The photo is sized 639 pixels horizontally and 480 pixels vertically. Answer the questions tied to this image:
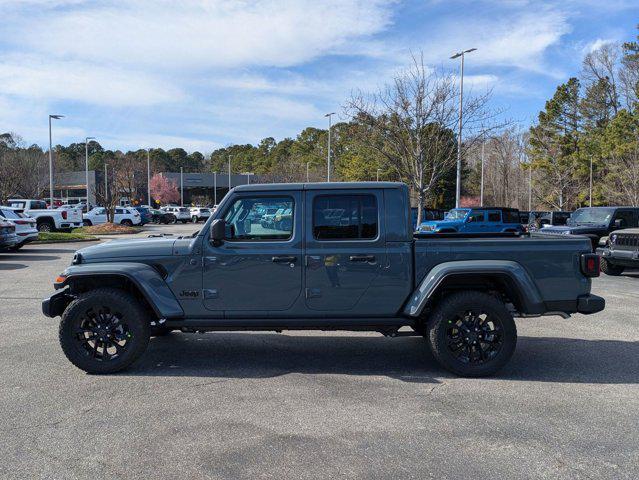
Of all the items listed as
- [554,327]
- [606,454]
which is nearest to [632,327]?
[554,327]

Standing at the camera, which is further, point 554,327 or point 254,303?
point 554,327

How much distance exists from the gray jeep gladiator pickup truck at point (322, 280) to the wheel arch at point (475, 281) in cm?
2

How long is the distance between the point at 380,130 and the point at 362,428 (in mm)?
20828

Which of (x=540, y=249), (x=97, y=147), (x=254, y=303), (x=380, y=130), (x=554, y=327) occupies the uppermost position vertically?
(x=97, y=147)

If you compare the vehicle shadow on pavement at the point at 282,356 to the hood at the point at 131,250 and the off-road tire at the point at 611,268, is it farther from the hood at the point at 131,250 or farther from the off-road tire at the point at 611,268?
the off-road tire at the point at 611,268

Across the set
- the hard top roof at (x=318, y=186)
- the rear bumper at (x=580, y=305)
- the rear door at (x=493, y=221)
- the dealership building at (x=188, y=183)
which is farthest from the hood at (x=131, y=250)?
the dealership building at (x=188, y=183)

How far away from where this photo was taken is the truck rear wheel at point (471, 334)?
17.3 feet

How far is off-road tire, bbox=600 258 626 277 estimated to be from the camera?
45.3 ft

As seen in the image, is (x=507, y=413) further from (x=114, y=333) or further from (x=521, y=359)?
(x=114, y=333)

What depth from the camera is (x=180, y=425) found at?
418cm

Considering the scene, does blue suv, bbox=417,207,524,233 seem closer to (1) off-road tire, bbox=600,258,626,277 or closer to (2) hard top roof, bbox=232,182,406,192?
(1) off-road tire, bbox=600,258,626,277

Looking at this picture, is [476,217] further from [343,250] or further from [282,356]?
[343,250]

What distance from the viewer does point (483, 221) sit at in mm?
23656

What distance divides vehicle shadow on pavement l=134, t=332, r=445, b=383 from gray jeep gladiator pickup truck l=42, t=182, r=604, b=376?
484 millimetres
